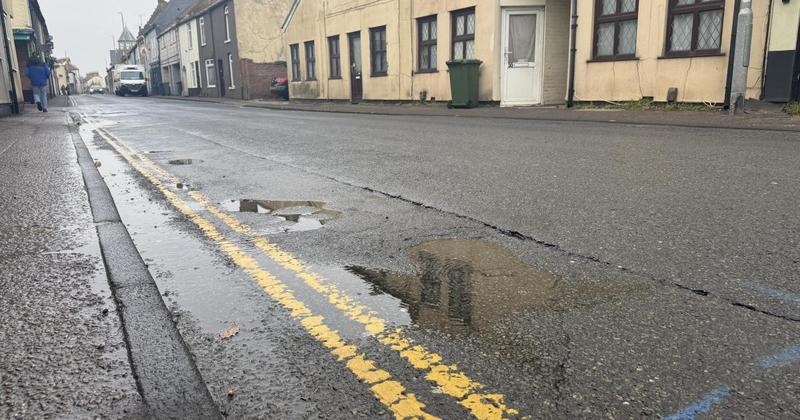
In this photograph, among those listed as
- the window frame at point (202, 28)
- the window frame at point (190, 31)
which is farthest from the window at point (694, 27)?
the window frame at point (190, 31)

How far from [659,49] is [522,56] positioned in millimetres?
4595

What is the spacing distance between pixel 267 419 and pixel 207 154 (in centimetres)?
751

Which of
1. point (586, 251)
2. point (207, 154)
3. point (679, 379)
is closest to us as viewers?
point (679, 379)

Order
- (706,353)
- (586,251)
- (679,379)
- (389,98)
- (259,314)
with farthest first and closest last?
(389,98) → (586,251) → (259,314) → (706,353) → (679,379)

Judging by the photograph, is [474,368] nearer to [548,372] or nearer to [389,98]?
[548,372]

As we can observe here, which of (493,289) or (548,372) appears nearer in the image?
(548,372)

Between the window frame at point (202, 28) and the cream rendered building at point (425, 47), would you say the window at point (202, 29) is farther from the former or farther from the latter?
the cream rendered building at point (425, 47)

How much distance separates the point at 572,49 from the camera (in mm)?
15648

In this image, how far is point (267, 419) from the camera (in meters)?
1.85

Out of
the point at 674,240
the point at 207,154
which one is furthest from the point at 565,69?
the point at 674,240

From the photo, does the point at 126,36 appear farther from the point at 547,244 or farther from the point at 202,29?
the point at 547,244

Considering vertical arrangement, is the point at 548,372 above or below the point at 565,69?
below

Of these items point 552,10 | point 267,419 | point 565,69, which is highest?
point 552,10

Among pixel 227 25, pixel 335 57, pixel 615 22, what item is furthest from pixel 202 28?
pixel 615 22
